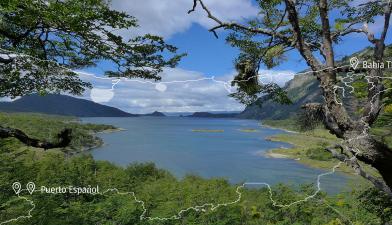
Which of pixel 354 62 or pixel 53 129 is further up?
pixel 354 62

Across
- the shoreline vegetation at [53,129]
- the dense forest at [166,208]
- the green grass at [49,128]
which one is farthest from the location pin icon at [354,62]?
the green grass at [49,128]

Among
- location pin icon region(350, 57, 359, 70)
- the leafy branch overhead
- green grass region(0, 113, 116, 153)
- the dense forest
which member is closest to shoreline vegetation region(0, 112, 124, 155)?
green grass region(0, 113, 116, 153)

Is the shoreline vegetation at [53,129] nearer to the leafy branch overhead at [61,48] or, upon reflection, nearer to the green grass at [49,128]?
the green grass at [49,128]

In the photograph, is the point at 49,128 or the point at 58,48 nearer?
the point at 58,48

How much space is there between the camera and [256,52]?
20.3 ft

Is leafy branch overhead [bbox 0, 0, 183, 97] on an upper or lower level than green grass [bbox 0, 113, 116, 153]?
upper

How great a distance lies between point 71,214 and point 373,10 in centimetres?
1299

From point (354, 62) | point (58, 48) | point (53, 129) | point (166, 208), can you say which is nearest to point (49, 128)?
point (53, 129)

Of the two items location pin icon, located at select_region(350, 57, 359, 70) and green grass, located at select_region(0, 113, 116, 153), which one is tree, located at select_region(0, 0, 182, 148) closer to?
location pin icon, located at select_region(350, 57, 359, 70)

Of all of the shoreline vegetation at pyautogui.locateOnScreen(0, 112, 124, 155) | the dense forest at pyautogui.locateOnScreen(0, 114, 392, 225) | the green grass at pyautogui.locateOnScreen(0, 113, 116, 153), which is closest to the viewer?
the dense forest at pyautogui.locateOnScreen(0, 114, 392, 225)

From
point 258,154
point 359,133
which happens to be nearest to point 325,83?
point 359,133

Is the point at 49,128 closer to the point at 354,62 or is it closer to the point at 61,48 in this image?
the point at 61,48

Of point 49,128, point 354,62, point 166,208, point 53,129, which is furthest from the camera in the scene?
point 49,128

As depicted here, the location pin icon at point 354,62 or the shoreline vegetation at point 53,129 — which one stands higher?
the location pin icon at point 354,62
